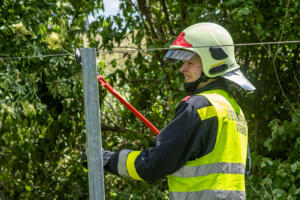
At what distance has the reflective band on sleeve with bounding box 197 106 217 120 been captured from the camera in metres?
1.77

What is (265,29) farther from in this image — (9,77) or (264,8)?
(9,77)

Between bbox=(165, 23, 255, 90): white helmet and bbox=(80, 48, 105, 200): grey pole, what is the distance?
23.2 inches

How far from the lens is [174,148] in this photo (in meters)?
1.72

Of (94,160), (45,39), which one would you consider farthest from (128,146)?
(94,160)

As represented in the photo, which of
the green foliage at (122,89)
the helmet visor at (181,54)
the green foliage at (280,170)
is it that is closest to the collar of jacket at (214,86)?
the helmet visor at (181,54)

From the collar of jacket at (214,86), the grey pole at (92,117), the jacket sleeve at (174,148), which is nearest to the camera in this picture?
the grey pole at (92,117)

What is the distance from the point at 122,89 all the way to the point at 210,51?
9.28ft

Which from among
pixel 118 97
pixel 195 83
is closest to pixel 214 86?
pixel 195 83

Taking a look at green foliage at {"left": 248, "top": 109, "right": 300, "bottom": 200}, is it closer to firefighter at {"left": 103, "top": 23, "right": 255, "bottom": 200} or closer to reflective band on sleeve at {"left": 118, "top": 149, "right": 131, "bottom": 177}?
firefighter at {"left": 103, "top": 23, "right": 255, "bottom": 200}

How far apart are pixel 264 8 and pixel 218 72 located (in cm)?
184

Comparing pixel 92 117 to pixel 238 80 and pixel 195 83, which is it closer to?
pixel 195 83

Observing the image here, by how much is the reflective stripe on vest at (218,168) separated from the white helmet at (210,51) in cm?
19

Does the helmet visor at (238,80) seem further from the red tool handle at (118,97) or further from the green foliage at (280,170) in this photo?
the green foliage at (280,170)

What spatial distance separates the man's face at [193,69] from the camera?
206cm
